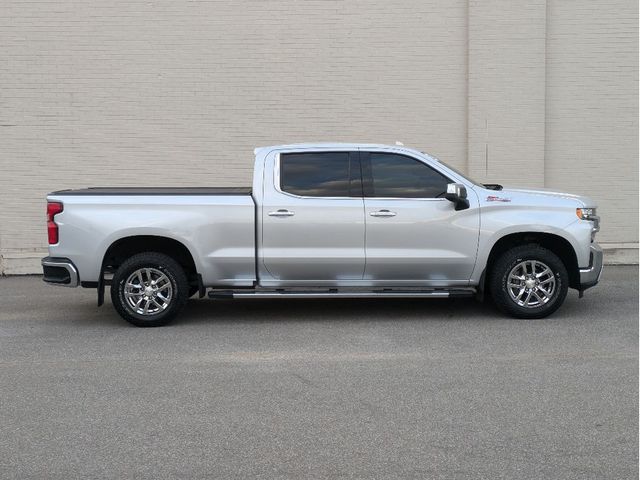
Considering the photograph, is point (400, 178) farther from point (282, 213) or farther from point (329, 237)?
point (282, 213)

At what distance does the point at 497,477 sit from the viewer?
4508 millimetres

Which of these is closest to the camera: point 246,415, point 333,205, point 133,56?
point 246,415

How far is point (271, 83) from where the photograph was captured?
13250 millimetres

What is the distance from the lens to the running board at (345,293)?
879cm

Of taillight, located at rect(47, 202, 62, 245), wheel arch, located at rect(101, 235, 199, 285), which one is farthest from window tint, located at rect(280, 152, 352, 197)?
taillight, located at rect(47, 202, 62, 245)

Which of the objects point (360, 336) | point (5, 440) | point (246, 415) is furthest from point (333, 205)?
point (5, 440)

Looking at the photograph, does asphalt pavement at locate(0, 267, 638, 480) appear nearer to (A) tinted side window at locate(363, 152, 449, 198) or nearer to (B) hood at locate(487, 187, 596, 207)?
(B) hood at locate(487, 187, 596, 207)

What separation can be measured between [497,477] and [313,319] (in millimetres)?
4810

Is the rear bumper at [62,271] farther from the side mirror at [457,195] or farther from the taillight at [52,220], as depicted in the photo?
the side mirror at [457,195]

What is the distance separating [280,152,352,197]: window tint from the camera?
8.95 meters

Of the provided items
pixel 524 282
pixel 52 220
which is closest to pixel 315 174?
pixel 524 282

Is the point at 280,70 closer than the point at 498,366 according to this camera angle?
No

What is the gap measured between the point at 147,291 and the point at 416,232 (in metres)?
3.00

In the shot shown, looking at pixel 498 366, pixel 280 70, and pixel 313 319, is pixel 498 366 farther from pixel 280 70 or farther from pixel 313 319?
pixel 280 70
